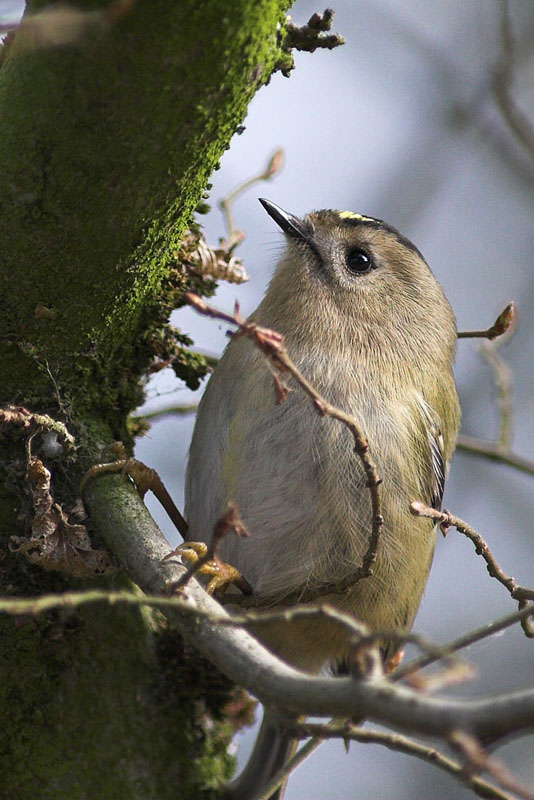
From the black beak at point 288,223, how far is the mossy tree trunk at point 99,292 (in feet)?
1.83

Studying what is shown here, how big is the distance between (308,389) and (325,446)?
81 cm

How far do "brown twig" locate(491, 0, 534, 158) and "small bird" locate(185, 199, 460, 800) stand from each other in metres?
1.09

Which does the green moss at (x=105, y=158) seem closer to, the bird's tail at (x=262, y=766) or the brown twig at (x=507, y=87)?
the bird's tail at (x=262, y=766)

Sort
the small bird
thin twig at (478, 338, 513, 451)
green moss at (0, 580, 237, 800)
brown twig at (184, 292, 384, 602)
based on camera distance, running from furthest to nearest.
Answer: thin twig at (478, 338, 513, 451)
the small bird
green moss at (0, 580, 237, 800)
brown twig at (184, 292, 384, 602)

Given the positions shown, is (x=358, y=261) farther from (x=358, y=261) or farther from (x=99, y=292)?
(x=99, y=292)

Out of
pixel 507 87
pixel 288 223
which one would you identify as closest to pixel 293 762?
pixel 288 223

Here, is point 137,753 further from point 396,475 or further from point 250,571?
point 396,475

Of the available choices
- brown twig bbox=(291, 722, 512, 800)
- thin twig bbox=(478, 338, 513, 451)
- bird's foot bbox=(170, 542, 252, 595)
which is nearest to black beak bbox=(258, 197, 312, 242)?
thin twig bbox=(478, 338, 513, 451)

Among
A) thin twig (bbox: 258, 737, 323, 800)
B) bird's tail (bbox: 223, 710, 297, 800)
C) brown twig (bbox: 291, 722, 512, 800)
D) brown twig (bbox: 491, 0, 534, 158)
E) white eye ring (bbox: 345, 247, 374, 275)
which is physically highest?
brown twig (bbox: 491, 0, 534, 158)

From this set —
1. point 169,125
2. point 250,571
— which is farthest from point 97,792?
point 169,125

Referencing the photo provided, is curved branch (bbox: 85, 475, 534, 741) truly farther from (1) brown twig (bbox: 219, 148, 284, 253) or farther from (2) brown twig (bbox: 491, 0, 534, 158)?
(2) brown twig (bbox: 491, 0, 534, 158)

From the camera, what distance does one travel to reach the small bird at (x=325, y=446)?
233cm

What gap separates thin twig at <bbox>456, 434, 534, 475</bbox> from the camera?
311 centimetres

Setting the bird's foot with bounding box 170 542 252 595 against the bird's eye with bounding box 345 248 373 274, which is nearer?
the bird's foot with bounding box 170 542 252 595
